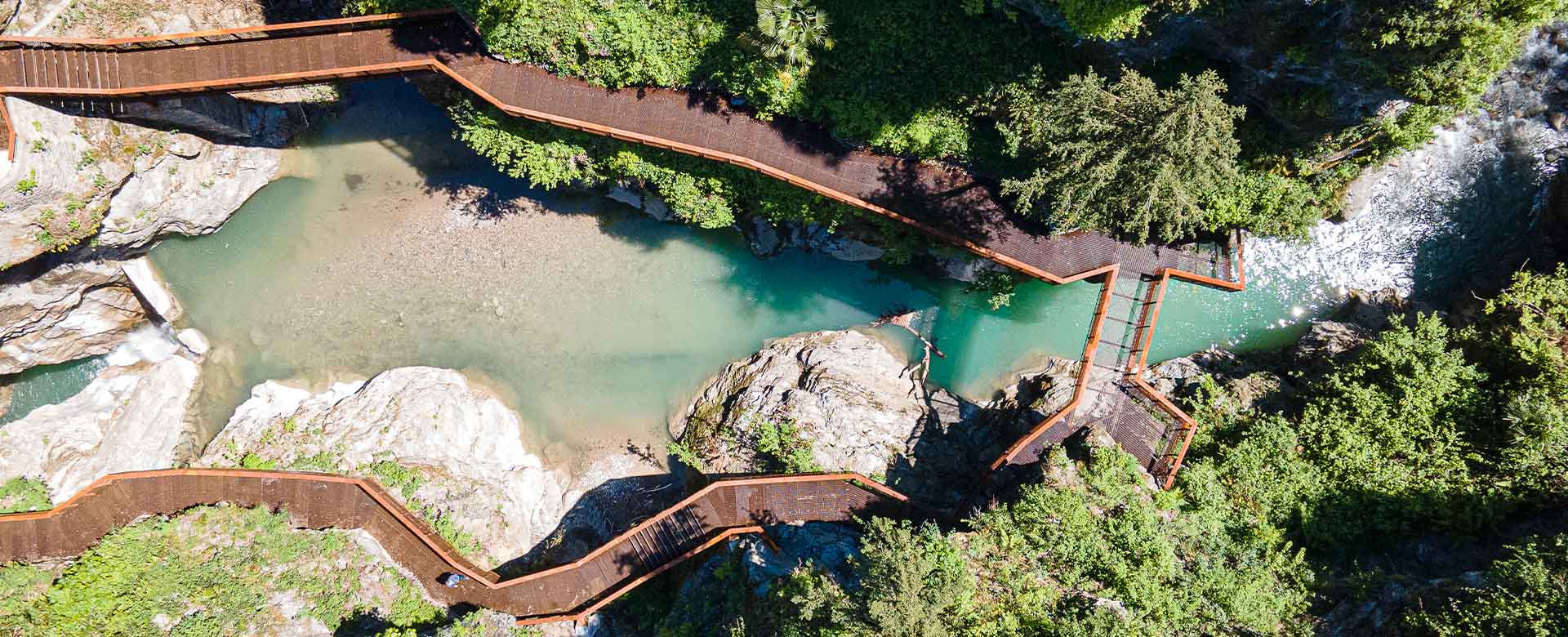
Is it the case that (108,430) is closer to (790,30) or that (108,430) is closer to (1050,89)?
(790,30)

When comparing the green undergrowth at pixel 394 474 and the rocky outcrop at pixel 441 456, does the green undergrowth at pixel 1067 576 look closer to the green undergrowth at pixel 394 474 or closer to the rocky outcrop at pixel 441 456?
the rocky outcrop at pixel 441 456

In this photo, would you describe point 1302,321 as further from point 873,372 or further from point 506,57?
point 506,57

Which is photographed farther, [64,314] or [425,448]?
[425,448]

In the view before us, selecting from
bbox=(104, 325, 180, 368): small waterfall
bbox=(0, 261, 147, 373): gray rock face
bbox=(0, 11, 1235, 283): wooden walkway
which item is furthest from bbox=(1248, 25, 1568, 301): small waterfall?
bbox=(0, 261, 147, 373): gray rock face

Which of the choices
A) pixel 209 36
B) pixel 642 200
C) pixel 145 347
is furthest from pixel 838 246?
pixel 145 347

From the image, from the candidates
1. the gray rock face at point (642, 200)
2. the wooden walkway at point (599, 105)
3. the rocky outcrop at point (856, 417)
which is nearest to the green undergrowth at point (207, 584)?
the rocky outcrop at point (856, 417)

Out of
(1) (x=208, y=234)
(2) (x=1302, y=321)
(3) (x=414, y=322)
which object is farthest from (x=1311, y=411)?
(1) (x=208, y=234)
